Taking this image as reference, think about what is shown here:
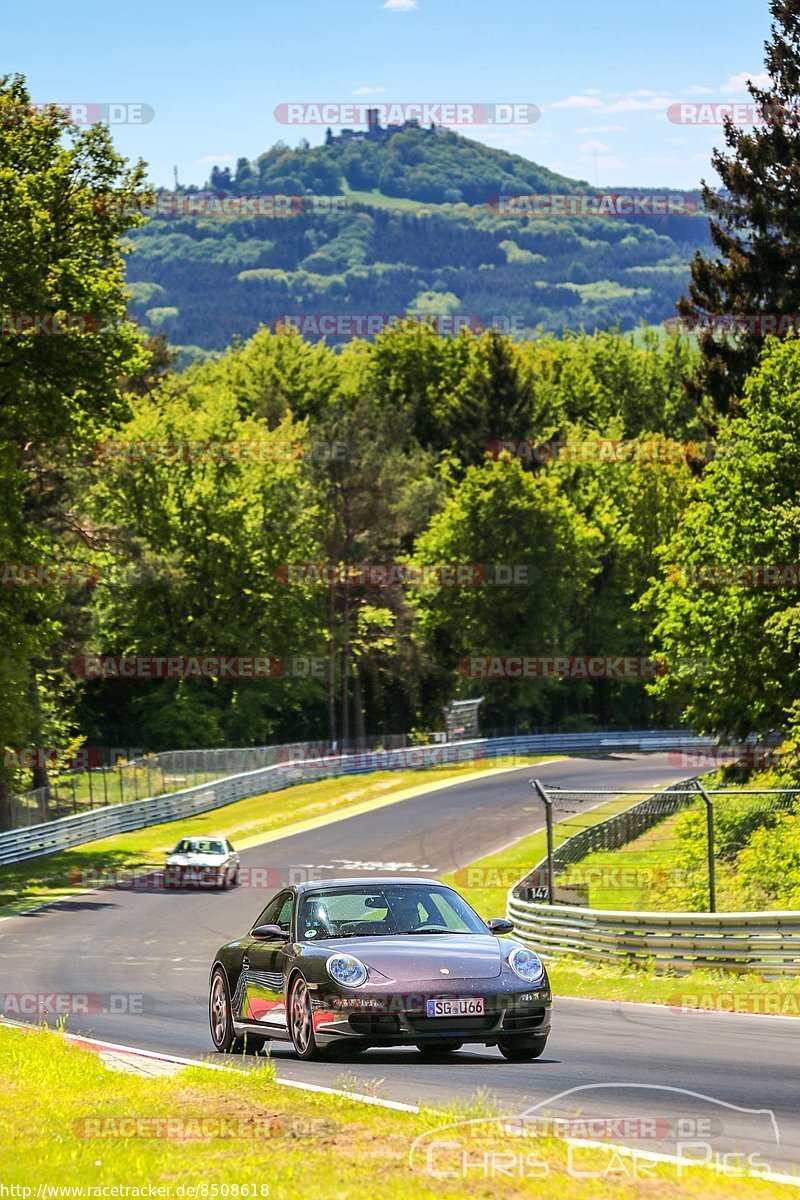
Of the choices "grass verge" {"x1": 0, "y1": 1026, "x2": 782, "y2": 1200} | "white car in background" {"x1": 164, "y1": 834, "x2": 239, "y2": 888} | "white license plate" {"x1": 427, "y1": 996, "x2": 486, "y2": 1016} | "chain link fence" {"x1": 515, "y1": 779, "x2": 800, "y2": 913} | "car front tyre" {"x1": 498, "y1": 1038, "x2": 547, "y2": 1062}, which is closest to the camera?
"grass verge" {"x1": 0, "y1": 1026, "x2": 782, "y2": 1200}

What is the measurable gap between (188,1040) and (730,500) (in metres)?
29.8

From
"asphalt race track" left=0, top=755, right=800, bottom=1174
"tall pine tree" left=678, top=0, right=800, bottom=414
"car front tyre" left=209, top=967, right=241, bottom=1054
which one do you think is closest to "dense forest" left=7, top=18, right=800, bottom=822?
Answer: "tall pine tree" left=678, top=0, right=800, bottom=414

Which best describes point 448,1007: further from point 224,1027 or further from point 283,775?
point 283,775

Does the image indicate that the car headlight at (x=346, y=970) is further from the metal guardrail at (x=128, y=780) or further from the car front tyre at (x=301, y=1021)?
the metal guardrail at (x=128, y=780)

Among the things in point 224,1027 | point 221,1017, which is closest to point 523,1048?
point 224,1027

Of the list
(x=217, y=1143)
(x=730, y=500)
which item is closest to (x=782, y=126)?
(x=730, y=500)

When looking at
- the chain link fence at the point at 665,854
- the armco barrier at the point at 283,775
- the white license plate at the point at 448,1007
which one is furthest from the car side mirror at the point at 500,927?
the armco barrier at the point at 283,775

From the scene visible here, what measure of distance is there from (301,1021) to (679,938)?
30.7 feet

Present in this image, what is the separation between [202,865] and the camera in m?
43.4

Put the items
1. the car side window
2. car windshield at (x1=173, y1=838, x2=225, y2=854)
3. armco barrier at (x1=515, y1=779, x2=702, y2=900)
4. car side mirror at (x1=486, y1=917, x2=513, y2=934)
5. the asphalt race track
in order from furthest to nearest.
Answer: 1. car windshield at (x1=173, y1=838, x2=225, y2=854)
2. armco barrier at (x1=515, y1=779, x2=702, y2=900)
3. the car side window
4. car side mirror at (x1=486, y1=917, x2=513, y2=934)
5. the asphalt race track

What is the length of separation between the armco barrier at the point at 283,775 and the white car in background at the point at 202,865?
690 cm

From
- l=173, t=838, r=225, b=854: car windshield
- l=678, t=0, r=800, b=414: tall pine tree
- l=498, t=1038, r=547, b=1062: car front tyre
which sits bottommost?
l=173, t=838, r=225, b=854: car windshield

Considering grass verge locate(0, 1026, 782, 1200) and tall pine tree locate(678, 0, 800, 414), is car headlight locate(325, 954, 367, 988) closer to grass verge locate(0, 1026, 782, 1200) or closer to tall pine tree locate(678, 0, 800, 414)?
grass verge locate(0, 1026, 782, 1200)

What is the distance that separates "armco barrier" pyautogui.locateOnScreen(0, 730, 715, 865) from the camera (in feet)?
169
